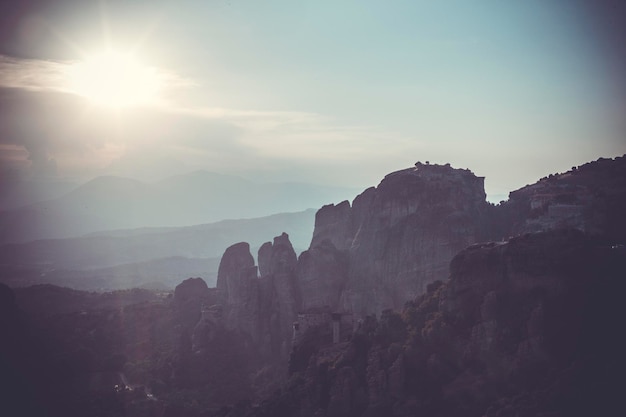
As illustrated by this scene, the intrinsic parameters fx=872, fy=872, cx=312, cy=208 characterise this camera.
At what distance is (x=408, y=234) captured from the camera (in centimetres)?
7300

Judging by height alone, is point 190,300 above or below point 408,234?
below

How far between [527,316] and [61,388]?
4046 cm

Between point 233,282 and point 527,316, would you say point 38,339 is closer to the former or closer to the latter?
point 233,282

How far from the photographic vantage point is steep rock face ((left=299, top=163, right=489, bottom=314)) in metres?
70.3

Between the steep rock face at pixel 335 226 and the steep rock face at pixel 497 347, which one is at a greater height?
the steep rock face at pixel 335 226

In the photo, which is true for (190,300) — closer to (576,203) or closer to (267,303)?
(267,303)

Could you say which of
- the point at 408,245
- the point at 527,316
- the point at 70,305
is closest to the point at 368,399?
the point at 527,316

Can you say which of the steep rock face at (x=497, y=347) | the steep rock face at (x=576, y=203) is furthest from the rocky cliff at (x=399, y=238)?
the steep rock face at (x=497, y=347)

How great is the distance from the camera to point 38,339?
81438 millimetres

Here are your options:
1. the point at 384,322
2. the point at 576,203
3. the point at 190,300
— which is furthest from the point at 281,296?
the point at 576,203

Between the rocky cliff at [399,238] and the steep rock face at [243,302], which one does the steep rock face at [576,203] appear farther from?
the steep rock face at [243,302]

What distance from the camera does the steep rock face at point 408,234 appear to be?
70312mm

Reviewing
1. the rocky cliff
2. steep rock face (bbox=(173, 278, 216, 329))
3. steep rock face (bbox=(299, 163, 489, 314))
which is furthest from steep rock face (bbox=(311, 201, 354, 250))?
steep rock face (bbox=(173, 278, 216, 329))

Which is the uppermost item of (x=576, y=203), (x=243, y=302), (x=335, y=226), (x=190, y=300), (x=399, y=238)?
(x=335, y=226)
